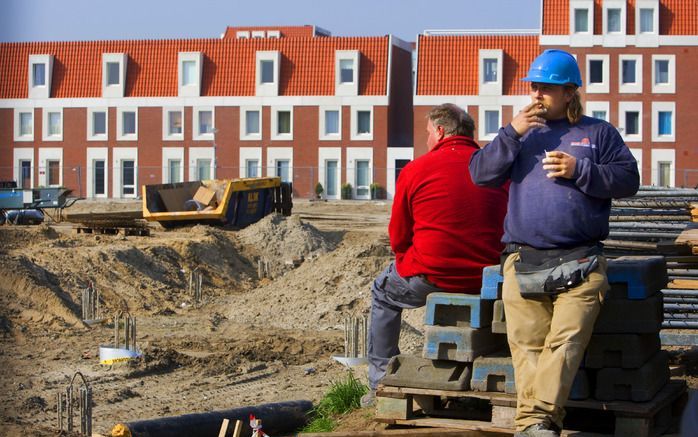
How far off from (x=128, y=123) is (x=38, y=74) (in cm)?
572

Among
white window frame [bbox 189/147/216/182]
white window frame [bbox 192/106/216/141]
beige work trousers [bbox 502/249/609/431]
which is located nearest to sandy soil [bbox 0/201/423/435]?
beige work trousers [bbox 502/249/609/431]

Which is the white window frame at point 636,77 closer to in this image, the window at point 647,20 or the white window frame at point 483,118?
the window at point 647,20

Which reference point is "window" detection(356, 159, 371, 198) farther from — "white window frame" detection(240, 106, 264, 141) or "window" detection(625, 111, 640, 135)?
"window" detection(625, 111, 640, 135)

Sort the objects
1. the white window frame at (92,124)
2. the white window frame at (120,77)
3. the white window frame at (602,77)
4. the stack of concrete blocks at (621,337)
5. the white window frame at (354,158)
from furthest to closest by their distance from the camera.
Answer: the white window frame at (120,77) → the white window frame at (92,124) → the white window frame at (354,158) → the white window frame at (602,77) → the stack of concrete blocks at (621,337)

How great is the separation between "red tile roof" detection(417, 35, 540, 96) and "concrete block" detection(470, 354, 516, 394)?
5106 centimetres

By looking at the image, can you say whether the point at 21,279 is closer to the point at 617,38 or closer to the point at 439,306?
the point at 439,306

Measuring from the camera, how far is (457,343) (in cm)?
636

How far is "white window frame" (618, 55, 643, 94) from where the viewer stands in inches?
2184

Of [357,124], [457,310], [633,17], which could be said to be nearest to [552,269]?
[457,310]

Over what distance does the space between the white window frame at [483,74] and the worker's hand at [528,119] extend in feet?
168

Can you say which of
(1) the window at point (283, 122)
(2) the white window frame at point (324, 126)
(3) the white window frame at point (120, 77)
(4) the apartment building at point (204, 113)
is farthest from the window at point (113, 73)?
(2) the white window frame at point (324, 126)

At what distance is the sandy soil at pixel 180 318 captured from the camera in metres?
10.7

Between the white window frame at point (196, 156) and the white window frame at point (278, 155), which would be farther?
the white window frame at point (196, 156)

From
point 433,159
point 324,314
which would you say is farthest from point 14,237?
point 433,159
